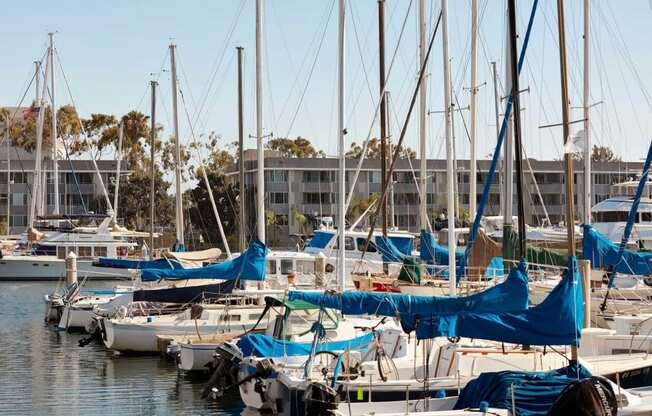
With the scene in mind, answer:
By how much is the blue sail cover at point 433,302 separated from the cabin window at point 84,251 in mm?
55354

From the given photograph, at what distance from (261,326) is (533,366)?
11780 mm

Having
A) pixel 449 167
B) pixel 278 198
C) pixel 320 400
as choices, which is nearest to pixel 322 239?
pixel 449 167

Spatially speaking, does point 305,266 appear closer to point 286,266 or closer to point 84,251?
point 286,266

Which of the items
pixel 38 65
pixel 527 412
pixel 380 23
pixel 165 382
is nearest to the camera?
pixel 527 412

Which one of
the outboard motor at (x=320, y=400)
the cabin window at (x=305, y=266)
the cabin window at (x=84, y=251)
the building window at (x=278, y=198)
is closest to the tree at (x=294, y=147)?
the building window at (x=278, y=198)

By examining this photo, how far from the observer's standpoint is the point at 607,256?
→ 35.1 m

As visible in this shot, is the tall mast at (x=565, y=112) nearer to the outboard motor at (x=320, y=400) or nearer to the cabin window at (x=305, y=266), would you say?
the outboard motor at (x=320, y=400)

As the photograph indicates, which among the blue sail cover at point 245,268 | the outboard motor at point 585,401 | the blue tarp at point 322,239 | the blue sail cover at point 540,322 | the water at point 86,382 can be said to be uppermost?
the blue tarp at point 322,239

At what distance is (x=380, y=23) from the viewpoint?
1710 inches

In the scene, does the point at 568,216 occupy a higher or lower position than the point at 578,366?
higher

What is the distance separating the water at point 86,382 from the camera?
28.0 metres

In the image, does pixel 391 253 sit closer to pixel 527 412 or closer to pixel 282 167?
pixel 527 412

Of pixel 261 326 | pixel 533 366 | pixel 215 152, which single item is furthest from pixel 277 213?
pixel 533 366

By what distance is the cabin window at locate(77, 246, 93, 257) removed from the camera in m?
75.7
